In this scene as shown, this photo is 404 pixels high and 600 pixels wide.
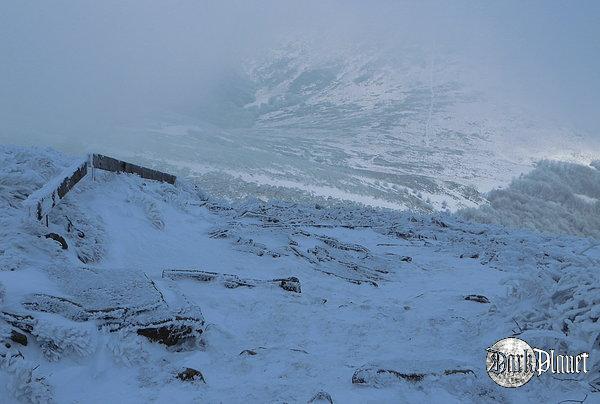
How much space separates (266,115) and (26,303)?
6026cm

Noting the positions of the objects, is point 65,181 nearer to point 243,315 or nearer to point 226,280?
point 226,280

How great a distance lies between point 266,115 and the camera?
204 ft

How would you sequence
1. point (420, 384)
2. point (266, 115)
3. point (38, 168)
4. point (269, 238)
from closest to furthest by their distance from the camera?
point (420, 384)
point (38, 168)
point (269, 238)
point (266, 115)

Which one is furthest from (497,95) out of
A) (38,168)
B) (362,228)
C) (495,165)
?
(38,168)

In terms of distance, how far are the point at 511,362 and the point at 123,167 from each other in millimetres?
7888

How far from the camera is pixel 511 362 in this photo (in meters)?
3.34

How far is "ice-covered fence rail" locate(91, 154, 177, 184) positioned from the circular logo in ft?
21.9

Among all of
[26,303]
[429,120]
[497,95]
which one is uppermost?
[497,95]

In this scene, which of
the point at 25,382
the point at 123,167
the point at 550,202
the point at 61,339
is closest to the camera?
the point at 25,382

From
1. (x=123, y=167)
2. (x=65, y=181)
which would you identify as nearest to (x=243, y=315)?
(x=65, y=181)

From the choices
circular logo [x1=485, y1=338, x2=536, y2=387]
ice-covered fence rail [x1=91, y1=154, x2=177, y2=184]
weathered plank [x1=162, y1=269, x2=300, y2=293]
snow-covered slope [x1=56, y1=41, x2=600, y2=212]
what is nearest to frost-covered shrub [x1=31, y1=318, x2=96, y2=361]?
weathered plank [x1=162, y1=269, x2=300, y2=293]

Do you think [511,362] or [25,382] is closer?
[25,382]

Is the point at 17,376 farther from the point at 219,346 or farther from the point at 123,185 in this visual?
the point at 123,185

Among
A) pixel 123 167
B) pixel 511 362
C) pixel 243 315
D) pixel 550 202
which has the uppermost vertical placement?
pixel 123 167
